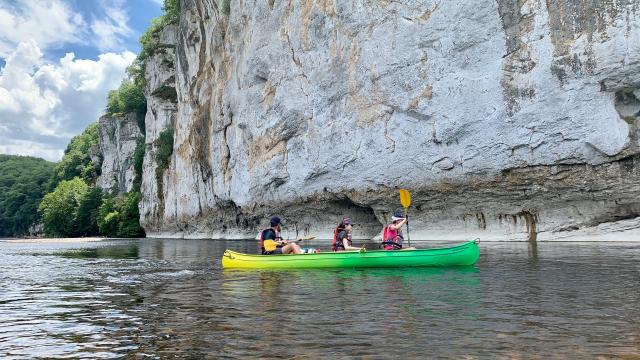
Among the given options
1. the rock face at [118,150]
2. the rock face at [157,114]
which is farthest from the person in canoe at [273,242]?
the rock face at [118,150]

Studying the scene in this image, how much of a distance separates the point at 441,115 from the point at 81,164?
89.4m

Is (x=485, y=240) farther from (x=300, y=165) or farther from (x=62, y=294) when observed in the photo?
(x=62, y=294)

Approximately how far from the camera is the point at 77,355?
6184mm

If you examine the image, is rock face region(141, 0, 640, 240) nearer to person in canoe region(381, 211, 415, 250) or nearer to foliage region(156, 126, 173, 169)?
person in canoe region(381, 211, 415, 250)

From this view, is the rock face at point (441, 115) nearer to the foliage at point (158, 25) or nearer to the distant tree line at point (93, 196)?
the foliage at point (158, 25)

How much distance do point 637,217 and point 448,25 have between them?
12756 mm

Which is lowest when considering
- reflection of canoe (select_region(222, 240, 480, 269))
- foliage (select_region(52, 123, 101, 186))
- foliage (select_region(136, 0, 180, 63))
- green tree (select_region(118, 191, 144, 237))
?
reflection of canoe (select_region(222, 240, 480, 269))

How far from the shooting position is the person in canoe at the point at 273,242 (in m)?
16.6

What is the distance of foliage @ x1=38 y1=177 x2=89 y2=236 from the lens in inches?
3098

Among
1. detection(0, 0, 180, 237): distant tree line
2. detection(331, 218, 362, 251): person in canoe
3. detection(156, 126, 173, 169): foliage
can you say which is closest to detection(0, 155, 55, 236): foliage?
detection(0, 0, 180, 237): distant tree line

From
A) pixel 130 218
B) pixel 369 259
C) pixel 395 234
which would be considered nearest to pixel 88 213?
pixel 130 218

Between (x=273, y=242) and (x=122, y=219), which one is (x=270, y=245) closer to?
(x=273, y=242)

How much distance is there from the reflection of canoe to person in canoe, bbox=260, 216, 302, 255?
1.82ft

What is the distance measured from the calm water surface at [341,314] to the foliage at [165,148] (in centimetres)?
4821
